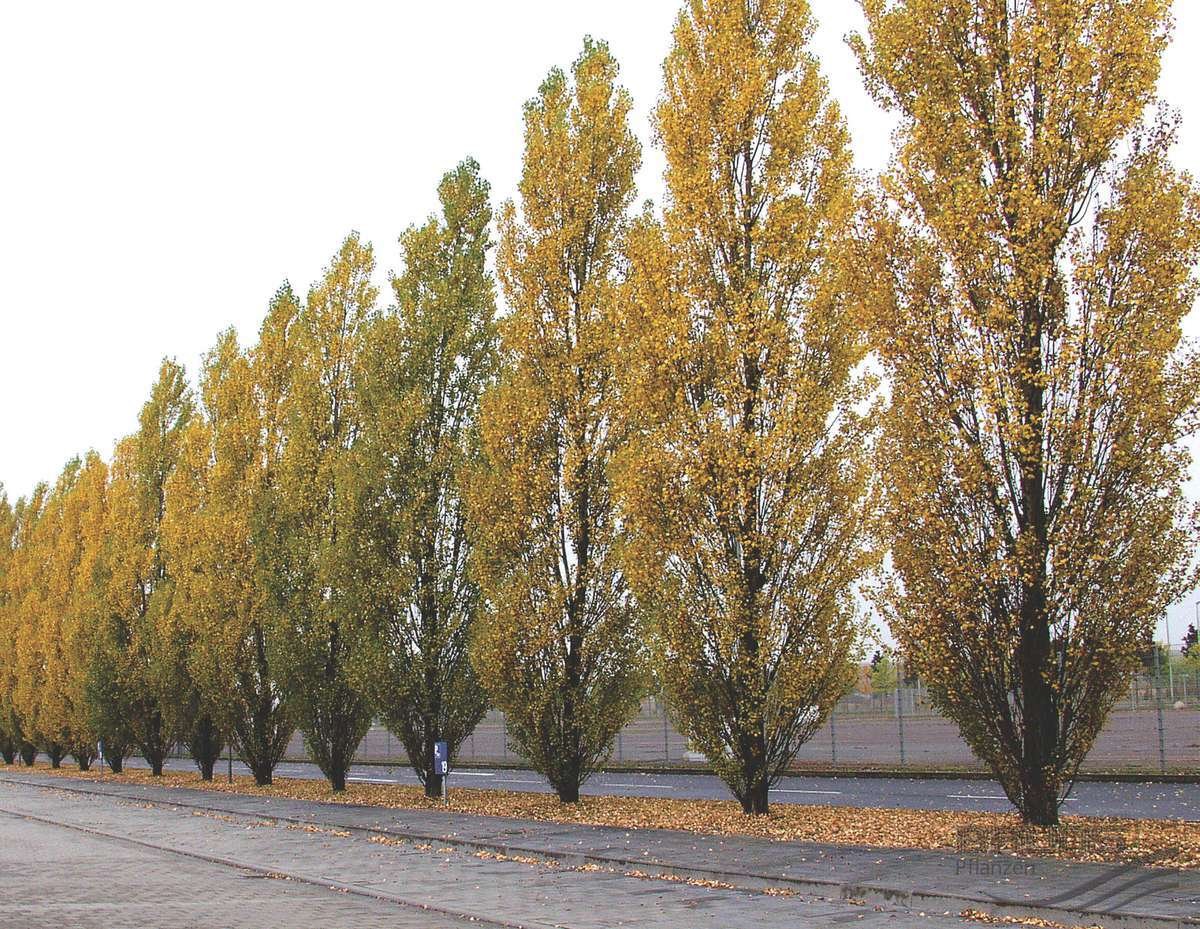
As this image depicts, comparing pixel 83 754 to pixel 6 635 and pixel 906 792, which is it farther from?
pixel 906 792

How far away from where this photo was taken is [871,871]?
1173 cm

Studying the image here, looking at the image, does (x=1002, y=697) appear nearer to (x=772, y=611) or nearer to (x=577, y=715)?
(x=772, y=611)

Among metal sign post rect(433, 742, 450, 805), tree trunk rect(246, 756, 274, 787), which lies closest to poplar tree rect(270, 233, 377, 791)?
metal sign post rect(433, 742, 450, 805)

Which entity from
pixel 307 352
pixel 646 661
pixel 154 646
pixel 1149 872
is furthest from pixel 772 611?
pixel 154 646

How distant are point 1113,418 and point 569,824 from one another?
385 inches

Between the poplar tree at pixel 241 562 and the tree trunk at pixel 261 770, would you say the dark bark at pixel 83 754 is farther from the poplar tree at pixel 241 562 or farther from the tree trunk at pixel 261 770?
the tree trunk at pixel 261 770

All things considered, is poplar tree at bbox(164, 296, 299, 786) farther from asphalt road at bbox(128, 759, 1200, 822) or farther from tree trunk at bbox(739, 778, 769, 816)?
tree trunk at bbox(739, 778, 769, 816)

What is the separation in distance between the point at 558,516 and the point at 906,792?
8.66 metres

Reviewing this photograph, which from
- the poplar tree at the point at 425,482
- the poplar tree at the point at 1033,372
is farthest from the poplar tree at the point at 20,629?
the poplar tree at the point at 1033,372

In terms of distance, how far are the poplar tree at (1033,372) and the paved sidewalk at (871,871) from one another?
2561mm

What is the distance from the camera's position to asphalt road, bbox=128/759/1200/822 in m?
18.1

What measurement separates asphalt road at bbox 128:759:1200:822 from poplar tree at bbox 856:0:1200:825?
13.0 ft

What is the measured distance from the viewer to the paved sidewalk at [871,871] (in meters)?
9.65

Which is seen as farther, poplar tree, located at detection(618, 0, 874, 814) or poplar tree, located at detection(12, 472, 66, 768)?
poplar tree, located at detection(12, 472, 66, 768)
